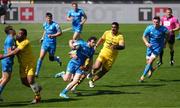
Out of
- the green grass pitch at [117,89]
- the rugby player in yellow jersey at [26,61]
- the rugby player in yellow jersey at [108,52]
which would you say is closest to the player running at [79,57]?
the green grass pitch at [117,89]

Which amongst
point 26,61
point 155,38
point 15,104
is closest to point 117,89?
point 155,38

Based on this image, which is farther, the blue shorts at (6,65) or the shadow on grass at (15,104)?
the blue shorts at (6,65)

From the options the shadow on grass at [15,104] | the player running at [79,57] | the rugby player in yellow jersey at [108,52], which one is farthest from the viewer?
the rugby player in yellow jersey at [108,52]

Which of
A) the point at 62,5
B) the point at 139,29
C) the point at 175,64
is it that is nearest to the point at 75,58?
the point at 175,64

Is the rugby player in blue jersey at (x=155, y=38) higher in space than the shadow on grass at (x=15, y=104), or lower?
higher

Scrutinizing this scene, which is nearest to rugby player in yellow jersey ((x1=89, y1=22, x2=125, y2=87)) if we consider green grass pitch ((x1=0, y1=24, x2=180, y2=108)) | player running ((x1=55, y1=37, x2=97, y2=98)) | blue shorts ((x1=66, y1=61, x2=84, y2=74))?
green grass pitch ((x1=0, y1=24, x2=180, y2=108))

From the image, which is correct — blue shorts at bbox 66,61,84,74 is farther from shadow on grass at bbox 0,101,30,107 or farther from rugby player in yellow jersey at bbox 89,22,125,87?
shadow on grass at bbox 0,101,30,107

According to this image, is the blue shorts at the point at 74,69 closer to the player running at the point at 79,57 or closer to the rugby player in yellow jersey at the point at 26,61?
the player running at the point at 79,57

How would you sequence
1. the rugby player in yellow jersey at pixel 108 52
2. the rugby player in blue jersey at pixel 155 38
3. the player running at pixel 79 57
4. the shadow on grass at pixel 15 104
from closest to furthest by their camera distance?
1. the shadow on grass at pixel 15 104
2. the player running at pixel 79 57
3. the rugby player in yellow jersey at pixel 108 52
4. the rugby player in blue jersey at pixel 155 38

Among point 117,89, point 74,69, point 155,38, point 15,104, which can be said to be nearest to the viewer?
point 15,104

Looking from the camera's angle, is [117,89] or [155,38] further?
[155,38]

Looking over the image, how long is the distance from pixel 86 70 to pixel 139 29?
2547 centimetres

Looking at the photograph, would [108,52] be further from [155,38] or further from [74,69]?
[155,38]

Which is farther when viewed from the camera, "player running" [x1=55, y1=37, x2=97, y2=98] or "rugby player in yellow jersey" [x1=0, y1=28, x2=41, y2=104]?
"player running" [x1=55, y1=37, x2=97, y2=98]
